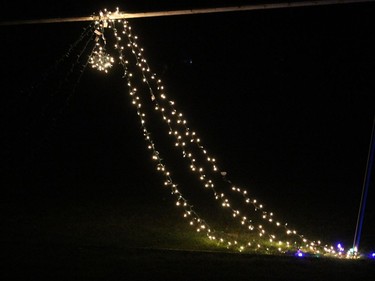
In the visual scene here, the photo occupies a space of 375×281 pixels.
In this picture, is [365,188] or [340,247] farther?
[340,247]

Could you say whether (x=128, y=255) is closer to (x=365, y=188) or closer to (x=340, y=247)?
(x=340, y=247)

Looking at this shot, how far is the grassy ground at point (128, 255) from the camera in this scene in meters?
5.59

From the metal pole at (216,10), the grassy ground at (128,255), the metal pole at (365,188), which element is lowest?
the grassy ground at (128,255)

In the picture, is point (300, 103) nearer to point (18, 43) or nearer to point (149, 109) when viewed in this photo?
point (149, 109)

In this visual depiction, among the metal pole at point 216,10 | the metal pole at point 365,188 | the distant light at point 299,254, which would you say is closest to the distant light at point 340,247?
the metal pole at point 365,188

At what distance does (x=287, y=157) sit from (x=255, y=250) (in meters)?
7.51

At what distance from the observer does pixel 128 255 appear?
6.16 meters

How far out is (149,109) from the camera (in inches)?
754

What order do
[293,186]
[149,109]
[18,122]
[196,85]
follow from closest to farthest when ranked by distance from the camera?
[293,186] < [18,122] < [149,109] < [196,85]

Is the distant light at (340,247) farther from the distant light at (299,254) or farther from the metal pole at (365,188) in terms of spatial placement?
the distant light at (299,254)

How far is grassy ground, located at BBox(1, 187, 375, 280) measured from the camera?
5.59 metres

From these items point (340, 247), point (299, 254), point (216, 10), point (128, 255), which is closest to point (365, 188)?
point (340, 247)

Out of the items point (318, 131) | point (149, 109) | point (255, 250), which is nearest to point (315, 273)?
point (255, 250)

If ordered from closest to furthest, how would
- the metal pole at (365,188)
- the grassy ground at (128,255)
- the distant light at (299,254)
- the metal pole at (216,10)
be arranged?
the metal pole at (216,10) < the grassy ground at (128,255) < the distant light at (299,254) < the metal pole at (365,188)
